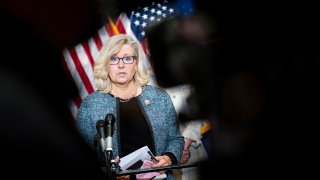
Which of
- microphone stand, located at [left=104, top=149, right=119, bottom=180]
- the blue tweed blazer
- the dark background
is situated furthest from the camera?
the blue tweed blazer

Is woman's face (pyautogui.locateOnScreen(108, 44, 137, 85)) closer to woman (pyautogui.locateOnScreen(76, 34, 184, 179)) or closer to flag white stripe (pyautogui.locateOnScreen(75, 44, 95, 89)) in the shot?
woman (pyautogui.locateOnScreen(76, 34, 184, 179))

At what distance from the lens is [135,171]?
2.26 metres

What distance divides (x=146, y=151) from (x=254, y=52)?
154 cm

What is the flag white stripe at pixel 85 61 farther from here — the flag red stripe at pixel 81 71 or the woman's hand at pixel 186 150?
the woman's hand at pixel 186 150

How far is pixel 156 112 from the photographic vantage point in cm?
251

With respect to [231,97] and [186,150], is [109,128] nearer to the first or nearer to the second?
[186,150]

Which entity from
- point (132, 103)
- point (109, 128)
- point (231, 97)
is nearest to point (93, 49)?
point (132, 103)

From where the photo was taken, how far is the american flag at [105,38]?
2.33 m

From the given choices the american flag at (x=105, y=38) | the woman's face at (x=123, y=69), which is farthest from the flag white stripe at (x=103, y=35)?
the woman's face at (x=123, y=69)

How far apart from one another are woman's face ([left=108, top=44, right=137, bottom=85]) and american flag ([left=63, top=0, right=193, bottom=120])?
0.28ft

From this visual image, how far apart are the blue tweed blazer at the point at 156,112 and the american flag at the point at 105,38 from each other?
6 cm

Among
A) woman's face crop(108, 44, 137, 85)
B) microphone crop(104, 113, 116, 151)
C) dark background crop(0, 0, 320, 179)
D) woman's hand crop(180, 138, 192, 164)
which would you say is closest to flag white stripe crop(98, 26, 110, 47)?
woman's face crop(108, 44, 137, 85)

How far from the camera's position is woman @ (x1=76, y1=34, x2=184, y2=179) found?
2.45 m

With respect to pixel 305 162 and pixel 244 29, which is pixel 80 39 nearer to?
pixel 244 29
